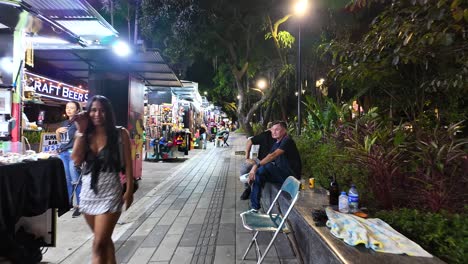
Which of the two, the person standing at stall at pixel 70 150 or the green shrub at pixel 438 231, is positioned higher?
the person standing at stall at pixel 70 150

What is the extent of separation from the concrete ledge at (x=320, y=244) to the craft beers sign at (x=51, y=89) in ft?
28.9

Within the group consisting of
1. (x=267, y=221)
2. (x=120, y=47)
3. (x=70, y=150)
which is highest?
(x=120, y=47)

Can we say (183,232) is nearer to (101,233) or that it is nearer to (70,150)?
(101,233)

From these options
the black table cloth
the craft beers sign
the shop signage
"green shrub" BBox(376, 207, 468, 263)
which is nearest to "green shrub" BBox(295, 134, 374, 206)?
"green shrub" BBox(376, 207, 468, 263)

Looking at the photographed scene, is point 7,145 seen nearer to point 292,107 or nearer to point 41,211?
point 41,211

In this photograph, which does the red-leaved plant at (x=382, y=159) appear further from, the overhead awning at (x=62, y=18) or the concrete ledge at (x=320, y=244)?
the overhead awning at (x=62, y=18)

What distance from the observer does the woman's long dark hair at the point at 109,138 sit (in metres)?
3.08

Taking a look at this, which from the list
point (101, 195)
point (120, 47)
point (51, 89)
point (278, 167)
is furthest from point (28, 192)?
point (51, 89)

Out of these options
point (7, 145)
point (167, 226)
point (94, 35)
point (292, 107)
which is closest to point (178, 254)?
point (167, 226)

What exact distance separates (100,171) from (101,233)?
1.74 ft

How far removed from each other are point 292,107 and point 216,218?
1659 cm

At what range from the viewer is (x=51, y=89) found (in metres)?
12.2

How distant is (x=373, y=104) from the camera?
9719 mm

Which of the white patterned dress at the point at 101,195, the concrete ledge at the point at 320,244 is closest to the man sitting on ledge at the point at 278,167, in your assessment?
the concrete ledge at the point at 320,244
